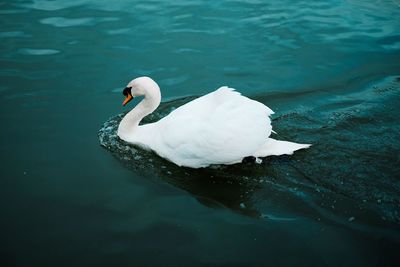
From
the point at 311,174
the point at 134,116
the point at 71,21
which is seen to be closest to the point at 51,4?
the point at 71,21

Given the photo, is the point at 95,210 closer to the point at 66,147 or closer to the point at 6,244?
the point at 6,244

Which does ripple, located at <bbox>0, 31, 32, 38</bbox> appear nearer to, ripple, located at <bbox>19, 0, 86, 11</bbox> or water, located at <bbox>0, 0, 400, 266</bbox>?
water, located at <bbox>0, 0, 400, 266</bbox>

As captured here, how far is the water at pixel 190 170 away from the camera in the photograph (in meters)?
4.47

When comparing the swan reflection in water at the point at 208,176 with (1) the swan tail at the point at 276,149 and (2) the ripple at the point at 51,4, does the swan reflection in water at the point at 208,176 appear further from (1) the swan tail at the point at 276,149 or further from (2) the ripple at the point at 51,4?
(2) the ripple at the point at 51,4

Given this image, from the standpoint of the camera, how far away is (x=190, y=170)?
5734mm

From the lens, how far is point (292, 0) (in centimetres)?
1166

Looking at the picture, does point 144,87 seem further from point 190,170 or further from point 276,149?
point 276,149

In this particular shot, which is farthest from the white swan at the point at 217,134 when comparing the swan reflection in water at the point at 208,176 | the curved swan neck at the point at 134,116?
the curved swan neck at the point at 134,116

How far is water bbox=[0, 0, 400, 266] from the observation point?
4473 mm

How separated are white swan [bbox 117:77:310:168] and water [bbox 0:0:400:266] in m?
0.24

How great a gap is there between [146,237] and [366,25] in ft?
25.8

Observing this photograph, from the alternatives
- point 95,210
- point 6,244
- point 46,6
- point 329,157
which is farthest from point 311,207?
point 46,6

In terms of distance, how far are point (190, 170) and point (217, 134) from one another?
69 cm

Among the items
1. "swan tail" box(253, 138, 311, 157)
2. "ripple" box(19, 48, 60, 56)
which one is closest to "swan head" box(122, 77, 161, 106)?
"swan tail" box(253, 138, 311, 157)
